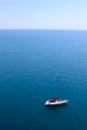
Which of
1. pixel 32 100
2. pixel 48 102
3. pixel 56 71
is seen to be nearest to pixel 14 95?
pixel 32 100

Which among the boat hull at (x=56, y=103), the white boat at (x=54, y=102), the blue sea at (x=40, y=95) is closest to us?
the blue sea at (x=40, y=95)

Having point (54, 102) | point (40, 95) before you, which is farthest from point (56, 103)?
point (40, 95)

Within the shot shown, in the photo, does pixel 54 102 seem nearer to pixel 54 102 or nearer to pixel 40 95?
pixel 54 102

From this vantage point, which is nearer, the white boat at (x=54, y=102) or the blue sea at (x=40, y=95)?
the blue sea at (x=40, y=95)

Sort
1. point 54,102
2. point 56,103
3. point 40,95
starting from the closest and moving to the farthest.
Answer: point 56,103 → point 54,102 → point 40,95

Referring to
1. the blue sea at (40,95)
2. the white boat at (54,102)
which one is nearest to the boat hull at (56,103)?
the white boat at (54,102)

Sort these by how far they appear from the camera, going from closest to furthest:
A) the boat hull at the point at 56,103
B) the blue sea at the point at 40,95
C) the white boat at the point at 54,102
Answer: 1. the blue sea at the point at 40,95
2. the boat hull at the point at 56,103
3. the white boat at the point at 54,102

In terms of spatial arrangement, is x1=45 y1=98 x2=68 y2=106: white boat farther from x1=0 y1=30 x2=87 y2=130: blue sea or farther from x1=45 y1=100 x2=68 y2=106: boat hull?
x1=0 y1=30 x2=87 y2=130: blue sea

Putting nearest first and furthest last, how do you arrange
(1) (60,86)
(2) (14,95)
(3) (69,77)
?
(2) (14,95) → (1) (60,86) → (3) (69,77)

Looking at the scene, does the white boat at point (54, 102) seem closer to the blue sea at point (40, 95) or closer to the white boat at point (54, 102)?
the white boat at point (54, 102)

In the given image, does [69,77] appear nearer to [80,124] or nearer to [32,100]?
[32,100]

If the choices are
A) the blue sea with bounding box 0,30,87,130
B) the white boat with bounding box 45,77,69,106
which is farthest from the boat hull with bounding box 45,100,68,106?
the blue sea with bounding box 0,30,87,130
